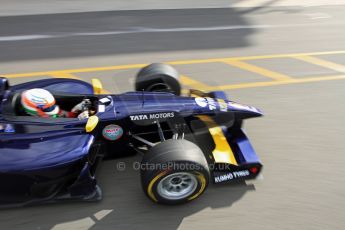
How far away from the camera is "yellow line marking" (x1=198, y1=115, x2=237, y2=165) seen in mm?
3920

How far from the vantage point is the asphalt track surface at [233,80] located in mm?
3770

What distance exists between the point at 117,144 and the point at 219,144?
41.4 inches

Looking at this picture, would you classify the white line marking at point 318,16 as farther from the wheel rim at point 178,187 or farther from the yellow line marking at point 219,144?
the wheel rim at point 178,187

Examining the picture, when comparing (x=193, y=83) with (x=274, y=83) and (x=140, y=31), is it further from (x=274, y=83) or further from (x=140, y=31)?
(x=140, y=31)

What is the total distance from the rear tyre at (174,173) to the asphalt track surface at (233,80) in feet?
0.55

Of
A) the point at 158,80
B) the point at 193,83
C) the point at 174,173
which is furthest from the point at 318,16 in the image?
the point at 174,173

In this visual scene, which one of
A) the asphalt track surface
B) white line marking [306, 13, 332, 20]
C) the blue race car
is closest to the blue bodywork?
the blue race car

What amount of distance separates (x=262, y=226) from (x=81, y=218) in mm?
1665

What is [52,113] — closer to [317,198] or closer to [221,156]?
[221,156]

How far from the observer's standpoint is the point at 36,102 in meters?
3.74

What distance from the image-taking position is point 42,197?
144 inches

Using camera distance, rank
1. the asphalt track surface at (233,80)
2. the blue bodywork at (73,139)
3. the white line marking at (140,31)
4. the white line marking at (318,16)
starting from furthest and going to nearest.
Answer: the white line marking at (318,16)
the white line marking at (140,31)
the asphalt track surface at (233,80)
the blue bodywork at (73,139)

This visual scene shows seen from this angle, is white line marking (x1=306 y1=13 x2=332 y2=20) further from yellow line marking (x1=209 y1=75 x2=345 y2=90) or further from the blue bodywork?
the blue bodywork

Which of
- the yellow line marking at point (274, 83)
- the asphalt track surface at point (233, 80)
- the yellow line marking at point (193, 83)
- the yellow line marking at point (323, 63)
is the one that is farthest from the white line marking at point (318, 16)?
the yellow line marking at point (193, 83)
